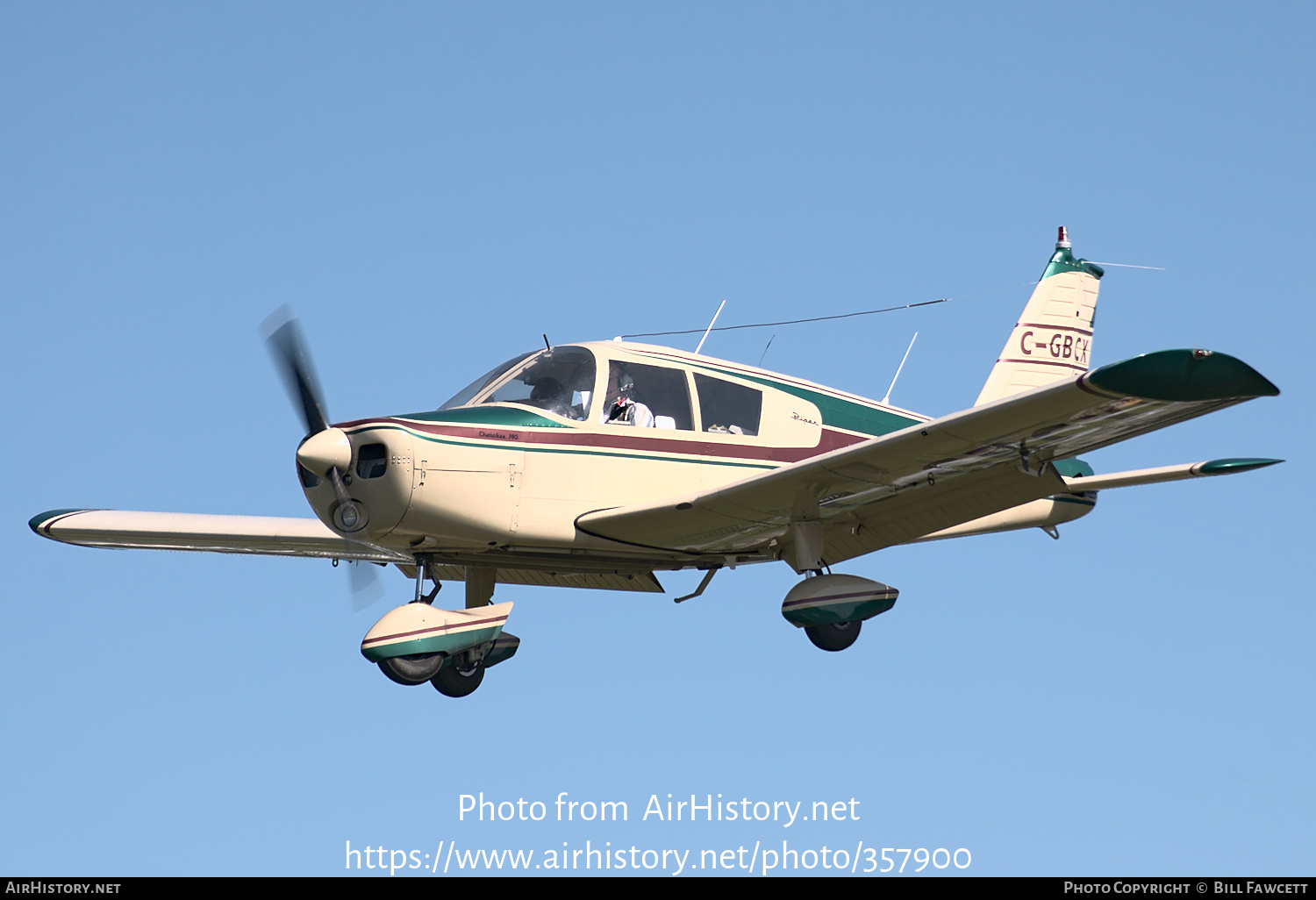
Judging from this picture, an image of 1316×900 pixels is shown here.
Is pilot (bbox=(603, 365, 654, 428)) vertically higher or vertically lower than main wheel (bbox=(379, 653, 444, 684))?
higher

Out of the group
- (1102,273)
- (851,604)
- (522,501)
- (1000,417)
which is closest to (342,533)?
(522,501)

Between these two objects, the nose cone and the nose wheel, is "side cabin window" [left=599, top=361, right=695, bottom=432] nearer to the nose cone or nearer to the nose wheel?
the nose cone

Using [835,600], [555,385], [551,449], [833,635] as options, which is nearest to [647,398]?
[555,385]

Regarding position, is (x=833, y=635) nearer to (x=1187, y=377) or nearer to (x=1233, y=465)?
(x=1233, y=465)

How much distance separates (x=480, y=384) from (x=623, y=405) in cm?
136

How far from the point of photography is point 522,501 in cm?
1337

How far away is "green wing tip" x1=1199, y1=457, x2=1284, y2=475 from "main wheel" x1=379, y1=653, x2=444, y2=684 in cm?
726

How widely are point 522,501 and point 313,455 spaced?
1857mm

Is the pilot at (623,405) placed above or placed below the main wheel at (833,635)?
above

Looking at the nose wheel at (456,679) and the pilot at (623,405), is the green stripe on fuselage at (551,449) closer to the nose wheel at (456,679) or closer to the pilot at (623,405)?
the pilot at (623,405)

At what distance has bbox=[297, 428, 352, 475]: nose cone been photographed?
41.6ft

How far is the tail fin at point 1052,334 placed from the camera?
670 inches

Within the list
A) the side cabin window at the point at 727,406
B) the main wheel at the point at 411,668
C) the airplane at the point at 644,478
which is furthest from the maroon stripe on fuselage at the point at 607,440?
the main wheel at the point at 411,668

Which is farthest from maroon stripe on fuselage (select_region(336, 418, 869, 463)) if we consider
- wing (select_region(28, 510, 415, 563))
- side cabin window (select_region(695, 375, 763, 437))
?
wing (select_region(28, 510, 415, 563))
